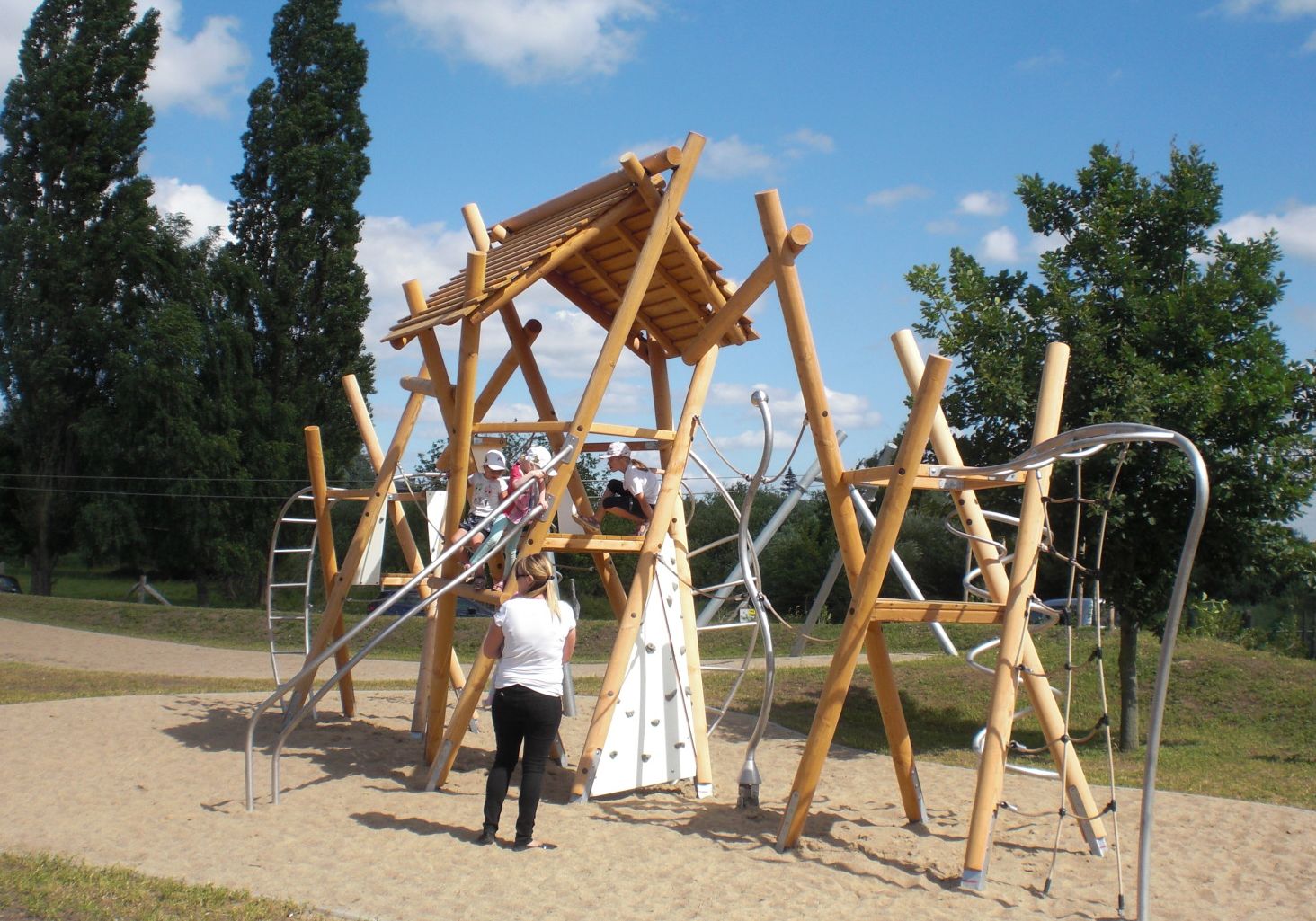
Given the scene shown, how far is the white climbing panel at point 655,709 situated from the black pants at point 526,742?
111cm

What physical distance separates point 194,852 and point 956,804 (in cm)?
433

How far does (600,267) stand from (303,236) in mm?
21994

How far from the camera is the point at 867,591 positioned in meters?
5.49

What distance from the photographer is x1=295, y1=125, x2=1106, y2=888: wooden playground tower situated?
5504 mm

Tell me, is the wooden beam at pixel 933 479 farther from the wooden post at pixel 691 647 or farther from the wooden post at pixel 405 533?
the wooden post at pixel 405 533

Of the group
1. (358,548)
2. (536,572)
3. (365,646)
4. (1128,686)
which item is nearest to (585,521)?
(358,548)

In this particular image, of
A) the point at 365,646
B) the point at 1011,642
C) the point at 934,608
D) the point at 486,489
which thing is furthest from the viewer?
the point at 486,489

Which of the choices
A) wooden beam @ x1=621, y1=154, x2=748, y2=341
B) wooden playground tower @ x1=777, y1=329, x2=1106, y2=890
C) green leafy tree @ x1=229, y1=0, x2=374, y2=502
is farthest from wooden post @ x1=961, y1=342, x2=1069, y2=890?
green leafy tree @ x1=229, y1=0, x2=374, y2=502

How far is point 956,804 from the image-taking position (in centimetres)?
694

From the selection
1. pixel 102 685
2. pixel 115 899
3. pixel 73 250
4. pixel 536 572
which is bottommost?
pixel 102 685

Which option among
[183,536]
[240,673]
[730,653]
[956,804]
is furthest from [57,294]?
[956,804]

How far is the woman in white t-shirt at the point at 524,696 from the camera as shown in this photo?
17.5ft

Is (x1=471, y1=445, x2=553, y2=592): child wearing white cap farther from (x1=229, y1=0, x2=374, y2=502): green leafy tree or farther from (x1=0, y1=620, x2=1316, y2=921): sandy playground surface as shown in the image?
(x1=229, y1=0, x2=374, y2=502): green leafy tree

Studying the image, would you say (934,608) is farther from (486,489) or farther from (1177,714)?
(1177,714)
